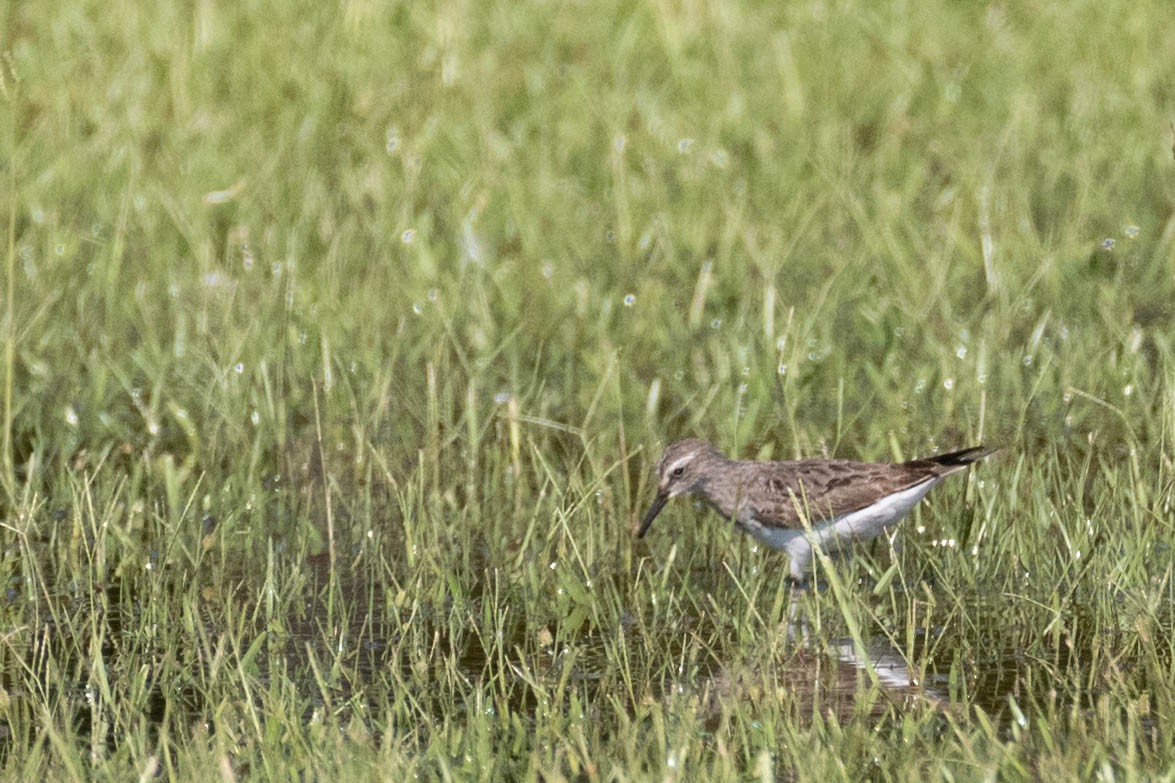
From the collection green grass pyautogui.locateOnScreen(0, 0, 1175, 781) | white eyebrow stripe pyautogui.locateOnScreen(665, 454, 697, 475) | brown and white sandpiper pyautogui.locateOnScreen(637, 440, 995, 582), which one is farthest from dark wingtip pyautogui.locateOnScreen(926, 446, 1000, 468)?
white eyebrow stripe pyautogui.locateOnScreen(665, 454, 697, 475)

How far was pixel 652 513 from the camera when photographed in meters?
6.85

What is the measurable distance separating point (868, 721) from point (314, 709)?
4.68 ft

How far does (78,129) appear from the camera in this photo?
10.8 meters

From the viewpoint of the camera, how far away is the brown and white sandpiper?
658 cm

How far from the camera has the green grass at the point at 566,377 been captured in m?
5.41

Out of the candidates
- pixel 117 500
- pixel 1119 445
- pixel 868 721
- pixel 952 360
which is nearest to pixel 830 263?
pixel 952 360

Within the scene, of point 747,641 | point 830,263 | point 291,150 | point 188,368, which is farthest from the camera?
point 291,150

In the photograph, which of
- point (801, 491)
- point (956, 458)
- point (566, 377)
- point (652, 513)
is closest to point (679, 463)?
point (652, 513)

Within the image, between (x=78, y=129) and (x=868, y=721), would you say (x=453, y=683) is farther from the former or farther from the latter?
(x=78, y=129)

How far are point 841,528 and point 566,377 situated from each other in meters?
1.88

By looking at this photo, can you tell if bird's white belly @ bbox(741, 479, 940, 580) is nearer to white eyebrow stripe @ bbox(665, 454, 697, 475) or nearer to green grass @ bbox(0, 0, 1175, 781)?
green grass @ bbox(0, 0, 1175, 781)

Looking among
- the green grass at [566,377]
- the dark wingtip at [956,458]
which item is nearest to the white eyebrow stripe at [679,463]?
the green grass at [566,377]

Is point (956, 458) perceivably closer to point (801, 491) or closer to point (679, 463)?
point (801, 491)

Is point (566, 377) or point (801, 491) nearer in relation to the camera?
point (801, 491)
